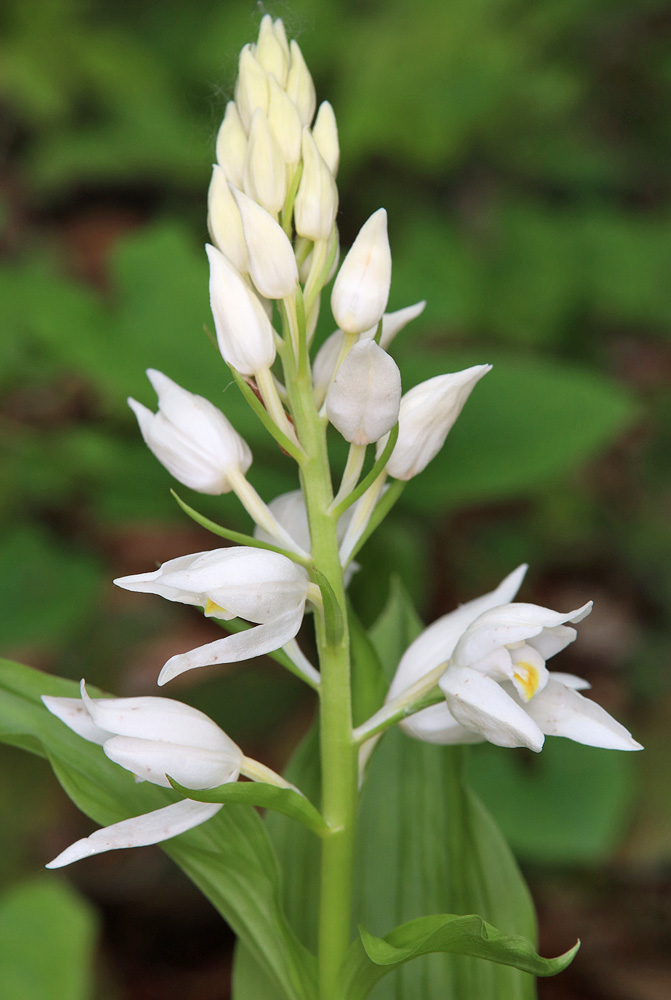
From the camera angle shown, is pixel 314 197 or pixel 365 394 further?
pixel 314 197

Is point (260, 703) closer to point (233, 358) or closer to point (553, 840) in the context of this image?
point (553, 840)

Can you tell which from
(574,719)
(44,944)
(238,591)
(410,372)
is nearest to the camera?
(238,591)

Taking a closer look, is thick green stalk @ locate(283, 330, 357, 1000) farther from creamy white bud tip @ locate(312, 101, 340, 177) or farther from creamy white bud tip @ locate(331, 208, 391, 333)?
creamy white bud tip @ locate(312, 101, 340, 177)

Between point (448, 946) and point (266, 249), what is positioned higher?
point (266, 249)

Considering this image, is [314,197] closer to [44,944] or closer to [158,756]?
[158,756]

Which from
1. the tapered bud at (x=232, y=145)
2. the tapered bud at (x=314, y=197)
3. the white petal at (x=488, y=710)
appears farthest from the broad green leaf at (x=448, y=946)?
the tapered bud at (x=232, y=145)

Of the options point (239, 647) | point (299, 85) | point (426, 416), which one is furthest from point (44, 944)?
point (299, 85)

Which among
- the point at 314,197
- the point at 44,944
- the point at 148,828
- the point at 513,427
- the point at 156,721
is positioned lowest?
the point at 44,944

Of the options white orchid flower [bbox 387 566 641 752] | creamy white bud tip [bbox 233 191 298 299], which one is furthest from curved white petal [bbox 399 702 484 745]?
creamy white bud tip [bbox 233 191 298 299]
